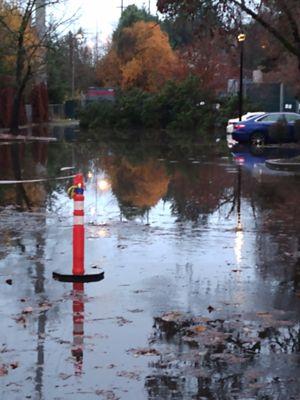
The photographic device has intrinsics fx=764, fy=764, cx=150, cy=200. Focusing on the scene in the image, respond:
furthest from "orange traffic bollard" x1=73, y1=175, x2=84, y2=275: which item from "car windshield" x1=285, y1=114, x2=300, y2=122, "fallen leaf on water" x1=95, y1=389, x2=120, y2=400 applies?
"car windshield" x1=285, y1=114, x2=300, y2=122

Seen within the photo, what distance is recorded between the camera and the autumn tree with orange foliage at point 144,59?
7044cm

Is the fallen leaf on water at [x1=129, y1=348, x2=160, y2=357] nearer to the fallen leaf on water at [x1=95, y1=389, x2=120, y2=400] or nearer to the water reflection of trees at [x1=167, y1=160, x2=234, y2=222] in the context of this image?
the fallen leaf on water at [x1=95, y1=389, x2=120, y2=400]

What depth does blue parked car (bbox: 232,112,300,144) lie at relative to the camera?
35.5 metres

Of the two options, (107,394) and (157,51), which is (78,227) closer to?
(107,394)

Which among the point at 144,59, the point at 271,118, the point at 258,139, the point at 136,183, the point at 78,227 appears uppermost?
the point at 144,59

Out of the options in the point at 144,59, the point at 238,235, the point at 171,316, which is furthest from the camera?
the point at 144,59

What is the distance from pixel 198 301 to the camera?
25.6ft

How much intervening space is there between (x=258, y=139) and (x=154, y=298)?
2871 centimetres

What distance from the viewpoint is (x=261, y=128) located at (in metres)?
35.8

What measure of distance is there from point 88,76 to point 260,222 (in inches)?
3168

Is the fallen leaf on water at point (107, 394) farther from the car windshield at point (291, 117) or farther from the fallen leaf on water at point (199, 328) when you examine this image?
the car windshield at point (291, 117)

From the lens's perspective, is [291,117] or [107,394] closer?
[107,394]

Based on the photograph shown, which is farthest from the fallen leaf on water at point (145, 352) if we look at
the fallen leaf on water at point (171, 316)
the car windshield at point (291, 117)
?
the car windshield at point (291, 117)

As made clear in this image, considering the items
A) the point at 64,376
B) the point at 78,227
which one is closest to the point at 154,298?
the point at 78,227
